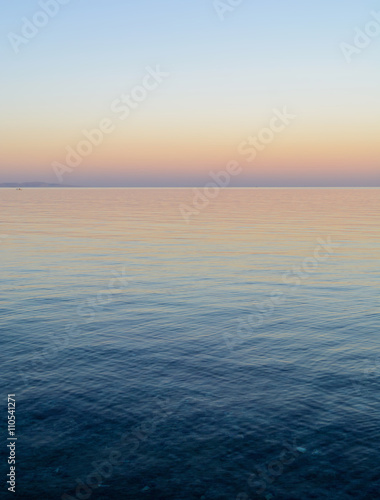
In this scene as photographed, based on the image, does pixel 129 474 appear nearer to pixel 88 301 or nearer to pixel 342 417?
pixel 342 417

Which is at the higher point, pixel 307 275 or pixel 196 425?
pixel 307 275

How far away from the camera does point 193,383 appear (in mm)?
21438

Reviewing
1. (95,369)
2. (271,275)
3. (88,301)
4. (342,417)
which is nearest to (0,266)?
(88,301)

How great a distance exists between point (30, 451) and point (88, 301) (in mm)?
20963

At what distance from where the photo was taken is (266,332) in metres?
29.3

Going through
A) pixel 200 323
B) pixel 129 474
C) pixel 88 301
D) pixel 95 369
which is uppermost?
pixel 88 301

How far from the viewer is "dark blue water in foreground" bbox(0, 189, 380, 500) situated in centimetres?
1488

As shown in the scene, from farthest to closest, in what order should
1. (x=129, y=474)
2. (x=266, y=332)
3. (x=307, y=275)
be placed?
1. (x=307, y=275)
2. (x=266, y=332)
3. (x=129, y=474)

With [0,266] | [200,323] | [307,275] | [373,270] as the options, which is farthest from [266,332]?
[0,266]

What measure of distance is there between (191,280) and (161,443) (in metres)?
28.2

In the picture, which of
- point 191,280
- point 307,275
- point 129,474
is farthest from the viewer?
point 307,275

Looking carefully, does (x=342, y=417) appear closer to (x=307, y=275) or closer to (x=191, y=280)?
(x=191, y=280)

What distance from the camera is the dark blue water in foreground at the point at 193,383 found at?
14.9m

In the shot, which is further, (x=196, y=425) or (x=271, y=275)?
(x=271, y=275)
